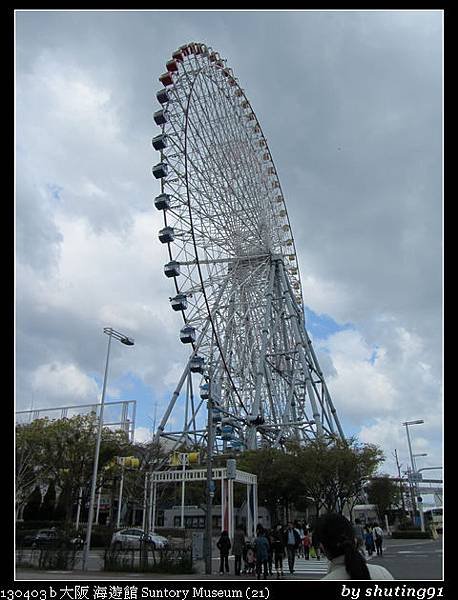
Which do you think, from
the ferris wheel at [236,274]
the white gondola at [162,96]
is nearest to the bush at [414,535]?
the ferris wheel at [236,274]

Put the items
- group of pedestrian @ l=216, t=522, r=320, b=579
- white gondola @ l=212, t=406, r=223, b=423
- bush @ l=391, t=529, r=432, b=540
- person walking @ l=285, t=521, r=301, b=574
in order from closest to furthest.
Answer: group of pedestrian @ l=216, t=522, r=320, b=579, person walking @ l=285, t=521, r=301, b=574, white gondola @ l=212, t=406, r=223, b=423, bush @ l=391, t=529, r=432, b=540

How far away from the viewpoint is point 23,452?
37438 millimetres

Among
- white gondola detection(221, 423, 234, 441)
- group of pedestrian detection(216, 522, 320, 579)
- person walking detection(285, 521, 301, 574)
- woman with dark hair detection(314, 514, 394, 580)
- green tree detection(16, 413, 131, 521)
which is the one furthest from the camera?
white gondola detection(221, 423, 234, 441)

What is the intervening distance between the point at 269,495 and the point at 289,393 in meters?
8.88

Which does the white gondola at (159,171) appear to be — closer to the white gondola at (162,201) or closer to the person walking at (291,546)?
the white gondola at (162,201)

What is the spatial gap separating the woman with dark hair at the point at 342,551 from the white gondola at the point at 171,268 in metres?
29.5

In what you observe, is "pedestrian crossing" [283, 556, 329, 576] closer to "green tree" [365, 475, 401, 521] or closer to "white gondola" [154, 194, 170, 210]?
"white gondola" [154, 194, 170, 210]

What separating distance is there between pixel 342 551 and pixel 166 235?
28.3 metres

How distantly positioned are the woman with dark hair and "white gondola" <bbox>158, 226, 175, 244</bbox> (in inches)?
1107

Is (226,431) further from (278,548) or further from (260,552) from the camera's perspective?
(260,552)

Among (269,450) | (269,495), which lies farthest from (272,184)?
(269,495)

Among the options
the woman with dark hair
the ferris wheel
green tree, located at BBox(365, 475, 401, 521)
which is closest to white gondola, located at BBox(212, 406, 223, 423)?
the ferris wheel

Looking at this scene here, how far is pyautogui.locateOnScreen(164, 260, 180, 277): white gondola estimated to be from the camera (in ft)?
106
